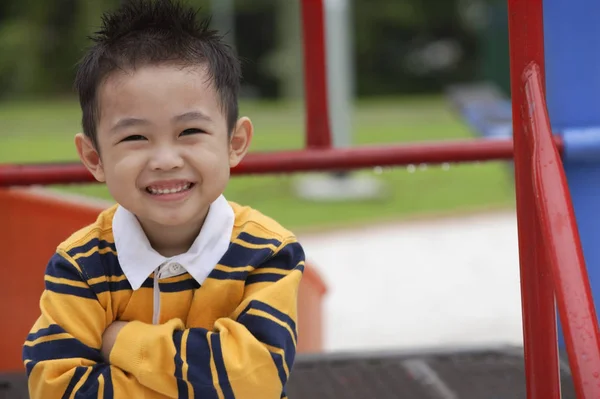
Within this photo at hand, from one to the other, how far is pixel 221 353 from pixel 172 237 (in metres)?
0.19

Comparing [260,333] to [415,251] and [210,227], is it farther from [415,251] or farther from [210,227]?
[415,251]

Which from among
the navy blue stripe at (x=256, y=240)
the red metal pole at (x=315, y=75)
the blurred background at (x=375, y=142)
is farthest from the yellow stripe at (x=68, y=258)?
the red metal pole at (x=315, y=75)

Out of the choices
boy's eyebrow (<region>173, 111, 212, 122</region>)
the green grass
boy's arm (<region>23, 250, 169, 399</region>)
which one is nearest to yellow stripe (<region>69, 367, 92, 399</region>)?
boy's arm (<region>23, 250, 169, 399</region>)

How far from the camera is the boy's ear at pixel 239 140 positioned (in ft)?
3.97

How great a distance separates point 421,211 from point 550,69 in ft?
13.3

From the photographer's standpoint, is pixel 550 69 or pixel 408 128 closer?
pixel 550 69

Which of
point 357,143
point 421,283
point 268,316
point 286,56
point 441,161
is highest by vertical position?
point 286,56

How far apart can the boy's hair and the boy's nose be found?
103 millimetres

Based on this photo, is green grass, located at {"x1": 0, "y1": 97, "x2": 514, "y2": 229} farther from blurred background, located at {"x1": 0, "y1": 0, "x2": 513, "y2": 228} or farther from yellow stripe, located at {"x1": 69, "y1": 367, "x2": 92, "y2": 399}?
yellow stripe, located at {"x1": 69, "y1": 367, "x2": 92, "y2": 399}

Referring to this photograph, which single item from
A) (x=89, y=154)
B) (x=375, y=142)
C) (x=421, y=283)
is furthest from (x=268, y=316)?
(x=375, y=142)

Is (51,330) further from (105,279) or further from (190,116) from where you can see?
(190,116)

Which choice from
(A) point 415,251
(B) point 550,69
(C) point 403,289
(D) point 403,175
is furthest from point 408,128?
(B) point 550,69

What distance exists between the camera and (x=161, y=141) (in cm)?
110

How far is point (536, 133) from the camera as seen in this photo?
112 centimetres
